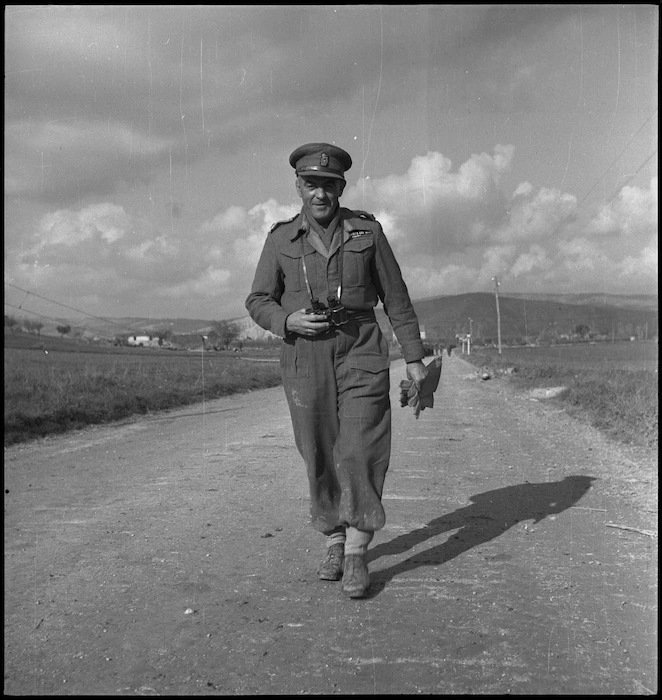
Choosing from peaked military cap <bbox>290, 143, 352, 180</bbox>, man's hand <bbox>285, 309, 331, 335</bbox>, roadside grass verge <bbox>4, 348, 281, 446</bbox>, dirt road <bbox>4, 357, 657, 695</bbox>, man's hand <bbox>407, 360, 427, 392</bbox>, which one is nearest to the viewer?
dirt road <bbox>4, 357, 657, 695</bbox>

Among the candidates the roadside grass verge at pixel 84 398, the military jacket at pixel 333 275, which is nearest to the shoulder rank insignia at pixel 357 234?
the military jacket at pixel 333 275

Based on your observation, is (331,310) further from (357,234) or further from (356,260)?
(357,234)

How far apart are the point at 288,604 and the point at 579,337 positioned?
146016mm

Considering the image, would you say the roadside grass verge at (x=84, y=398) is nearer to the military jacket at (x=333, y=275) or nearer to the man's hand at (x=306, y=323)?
the military jacket at (x=333, y=275)

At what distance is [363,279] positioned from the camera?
154 inches

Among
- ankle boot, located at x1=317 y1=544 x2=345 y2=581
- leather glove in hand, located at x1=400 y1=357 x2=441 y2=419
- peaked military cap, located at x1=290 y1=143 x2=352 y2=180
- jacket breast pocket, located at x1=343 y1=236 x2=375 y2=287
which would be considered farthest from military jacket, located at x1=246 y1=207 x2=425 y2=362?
ankle boot, located at x1=317 y1=544 x2=345 y2=581

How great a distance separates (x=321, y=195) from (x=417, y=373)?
1.07m

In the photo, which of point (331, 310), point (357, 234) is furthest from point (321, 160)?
point (331, 310)

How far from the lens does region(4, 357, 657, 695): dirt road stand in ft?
9.12

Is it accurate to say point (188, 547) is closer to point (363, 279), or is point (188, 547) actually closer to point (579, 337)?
point (363, 279)

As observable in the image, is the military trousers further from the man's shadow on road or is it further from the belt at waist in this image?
the man's shadow on road

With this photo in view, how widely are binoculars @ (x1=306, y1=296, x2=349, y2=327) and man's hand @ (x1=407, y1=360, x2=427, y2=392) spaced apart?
1.66 ft

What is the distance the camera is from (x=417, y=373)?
13.2 ft

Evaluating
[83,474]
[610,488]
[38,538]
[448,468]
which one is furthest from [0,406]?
[610,488]
